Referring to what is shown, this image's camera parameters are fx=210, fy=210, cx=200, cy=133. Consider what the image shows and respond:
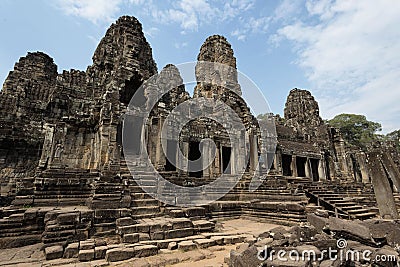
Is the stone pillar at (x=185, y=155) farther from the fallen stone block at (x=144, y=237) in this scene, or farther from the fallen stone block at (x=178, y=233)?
the fallen stone block at (x=144, y=237)

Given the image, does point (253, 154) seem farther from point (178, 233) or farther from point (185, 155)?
point (178, 233)

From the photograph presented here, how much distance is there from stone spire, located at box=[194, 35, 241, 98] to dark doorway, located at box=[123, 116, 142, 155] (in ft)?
29.6

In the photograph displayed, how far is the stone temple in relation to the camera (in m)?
4.74

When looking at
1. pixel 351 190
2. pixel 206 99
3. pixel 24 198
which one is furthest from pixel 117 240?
pixel 351 190

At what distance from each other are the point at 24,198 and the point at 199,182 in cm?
740

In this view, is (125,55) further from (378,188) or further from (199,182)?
(378,188)

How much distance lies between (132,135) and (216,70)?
12.6 metres

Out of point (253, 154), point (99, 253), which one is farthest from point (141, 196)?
point (253, 154)

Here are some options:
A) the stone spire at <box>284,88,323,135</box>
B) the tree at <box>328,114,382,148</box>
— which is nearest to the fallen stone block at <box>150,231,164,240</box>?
the stone spire at <box>284,88,323,135</box>

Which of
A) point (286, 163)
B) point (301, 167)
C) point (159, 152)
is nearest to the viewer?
point (159, 152)

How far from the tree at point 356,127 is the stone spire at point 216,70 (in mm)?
28748

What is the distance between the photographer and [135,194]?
7.77 meters

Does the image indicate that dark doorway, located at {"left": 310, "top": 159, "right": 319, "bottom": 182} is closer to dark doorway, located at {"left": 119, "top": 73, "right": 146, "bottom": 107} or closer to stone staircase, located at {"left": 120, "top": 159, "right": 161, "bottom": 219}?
dark doorway, located at {"left": 119, "top": 73, "right": 146, "bottom": 107}

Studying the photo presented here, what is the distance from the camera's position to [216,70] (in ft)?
71.9
